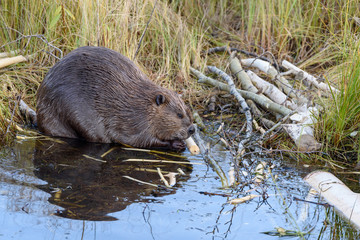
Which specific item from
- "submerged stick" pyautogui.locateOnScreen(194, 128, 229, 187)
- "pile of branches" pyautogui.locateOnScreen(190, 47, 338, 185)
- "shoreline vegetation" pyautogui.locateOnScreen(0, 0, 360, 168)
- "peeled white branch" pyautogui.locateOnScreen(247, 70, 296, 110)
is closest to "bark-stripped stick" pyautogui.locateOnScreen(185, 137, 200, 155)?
"submerged stick" pyautogui.locateOnScreen(194, 128, 229, 187)

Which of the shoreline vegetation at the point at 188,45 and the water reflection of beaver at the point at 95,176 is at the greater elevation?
the shoreline vegetation at the point at 188,45

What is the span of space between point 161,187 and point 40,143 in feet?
4.39

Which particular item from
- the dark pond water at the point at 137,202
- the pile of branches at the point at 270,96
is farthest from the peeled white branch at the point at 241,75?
the dark pond water at the point at 137,202

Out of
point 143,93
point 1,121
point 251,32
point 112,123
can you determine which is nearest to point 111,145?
point 112,123

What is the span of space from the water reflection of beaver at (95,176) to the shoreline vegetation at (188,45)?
59 cm

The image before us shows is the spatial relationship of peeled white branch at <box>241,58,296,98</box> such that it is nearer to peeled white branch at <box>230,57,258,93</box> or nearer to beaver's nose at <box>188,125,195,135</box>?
peeled white branch at <box>230,57,258,93</box>

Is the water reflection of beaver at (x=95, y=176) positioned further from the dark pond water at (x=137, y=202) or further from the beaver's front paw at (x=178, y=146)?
the beaver's front paw at (x=178, y=146)

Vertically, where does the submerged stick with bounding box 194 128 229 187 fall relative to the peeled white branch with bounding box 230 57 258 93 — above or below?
below

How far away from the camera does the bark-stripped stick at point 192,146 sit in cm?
430

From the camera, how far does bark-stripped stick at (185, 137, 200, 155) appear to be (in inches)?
169

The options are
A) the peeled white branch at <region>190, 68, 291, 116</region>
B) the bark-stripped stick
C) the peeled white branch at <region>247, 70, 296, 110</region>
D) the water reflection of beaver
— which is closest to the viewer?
the water reflection of beaver

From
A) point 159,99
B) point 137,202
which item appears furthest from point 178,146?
A: point 137,202

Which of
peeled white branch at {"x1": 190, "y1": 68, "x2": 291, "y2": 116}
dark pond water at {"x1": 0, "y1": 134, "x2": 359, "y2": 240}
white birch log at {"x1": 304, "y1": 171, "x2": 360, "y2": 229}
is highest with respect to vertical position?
peeled white branch at {"x1": 190, "y1": 68, "x2": 291, "y2": 116}

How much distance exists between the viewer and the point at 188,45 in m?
5.96
